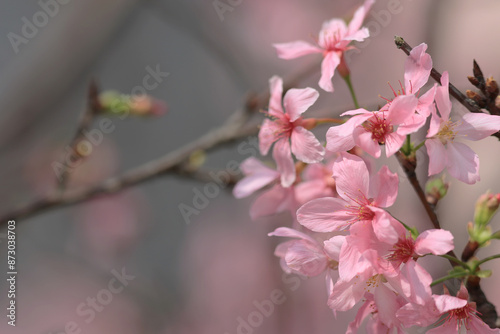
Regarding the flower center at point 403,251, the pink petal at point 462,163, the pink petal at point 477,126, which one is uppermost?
the pink petal at point 477,126

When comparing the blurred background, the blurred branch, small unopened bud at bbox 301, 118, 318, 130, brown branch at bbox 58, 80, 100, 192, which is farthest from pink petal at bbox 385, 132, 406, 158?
brown branch at bbox 58, 80, 100, 192

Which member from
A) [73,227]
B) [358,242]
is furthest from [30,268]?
[358,242]

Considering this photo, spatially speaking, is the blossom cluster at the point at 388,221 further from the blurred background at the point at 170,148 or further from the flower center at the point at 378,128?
the blurred background at the point at 170,148

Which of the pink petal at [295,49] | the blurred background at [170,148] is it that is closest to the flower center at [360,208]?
the pink petal at [295,49]

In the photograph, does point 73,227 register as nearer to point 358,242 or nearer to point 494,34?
point 494,34

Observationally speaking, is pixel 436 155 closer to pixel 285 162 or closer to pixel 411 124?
pixel 411 124

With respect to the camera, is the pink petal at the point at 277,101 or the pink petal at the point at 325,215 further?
the pink petal at the point at 277,101
